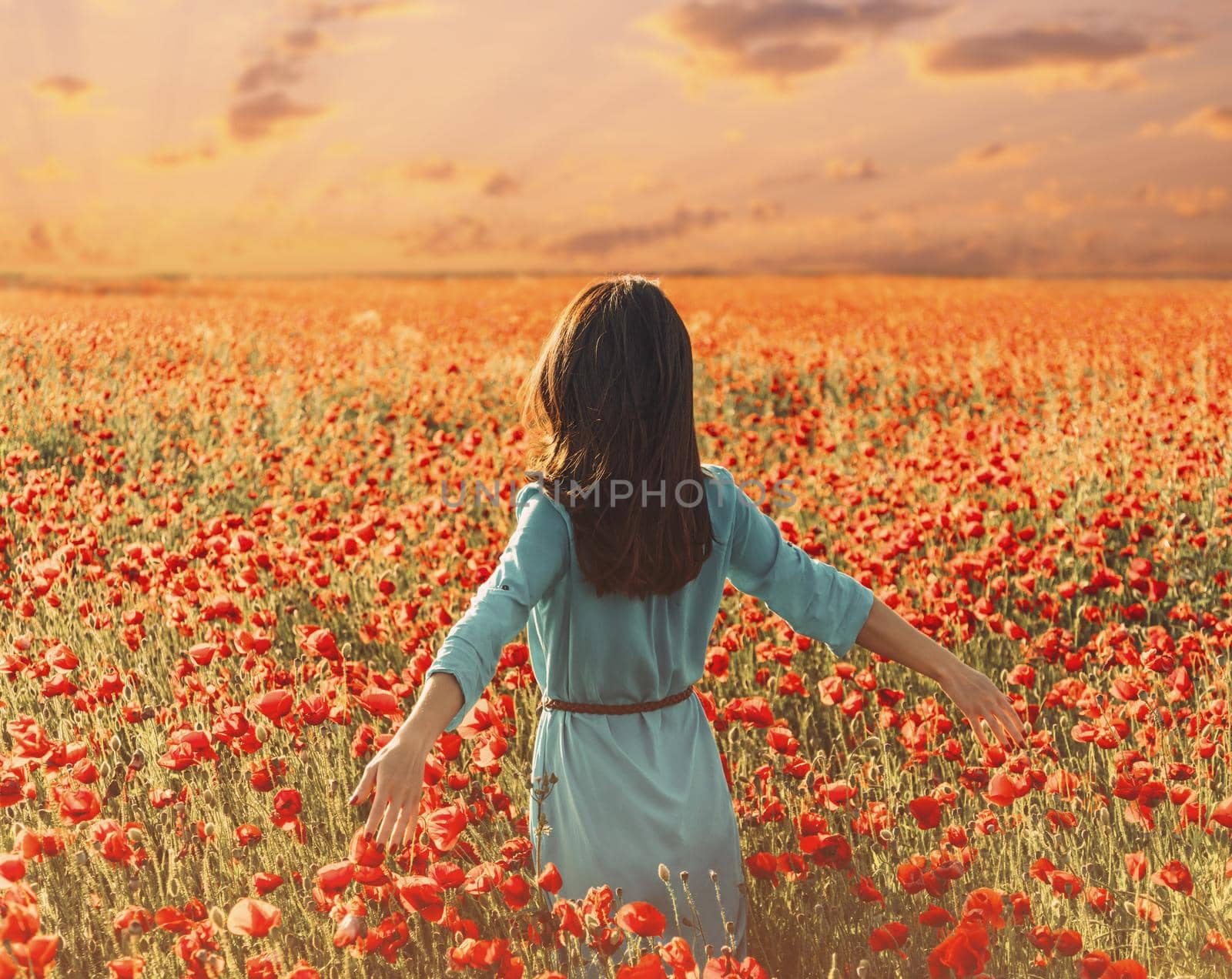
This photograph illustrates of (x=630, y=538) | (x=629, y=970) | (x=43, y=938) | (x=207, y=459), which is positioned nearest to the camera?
(x=629, y=970)

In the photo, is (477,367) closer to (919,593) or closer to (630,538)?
(919,593)

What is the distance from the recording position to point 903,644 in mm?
2053

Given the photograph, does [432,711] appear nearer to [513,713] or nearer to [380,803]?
[380,803]

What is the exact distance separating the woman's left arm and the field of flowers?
0.21 m

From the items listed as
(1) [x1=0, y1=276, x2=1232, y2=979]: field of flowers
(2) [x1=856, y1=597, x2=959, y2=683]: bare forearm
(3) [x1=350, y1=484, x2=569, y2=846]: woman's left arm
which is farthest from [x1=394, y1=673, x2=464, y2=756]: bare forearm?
(2) [x1=856, y1=597, x2=959, y2=683]: bare forearm

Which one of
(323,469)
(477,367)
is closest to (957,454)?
(323,469)

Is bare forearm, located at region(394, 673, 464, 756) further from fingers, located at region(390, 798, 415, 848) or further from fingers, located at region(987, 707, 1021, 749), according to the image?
fingers, located at region(987, 707, 1021, 749)

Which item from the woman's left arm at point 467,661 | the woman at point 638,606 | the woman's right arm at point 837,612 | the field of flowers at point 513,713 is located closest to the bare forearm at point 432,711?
the woman's left arm at point 467,661

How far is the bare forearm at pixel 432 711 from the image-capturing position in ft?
5.10

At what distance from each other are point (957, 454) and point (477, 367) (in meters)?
6.67

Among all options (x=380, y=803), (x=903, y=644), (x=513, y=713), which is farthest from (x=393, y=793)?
(x=513, y=713)

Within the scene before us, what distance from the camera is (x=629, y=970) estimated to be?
1.40 m

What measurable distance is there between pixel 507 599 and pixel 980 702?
38.2 inches

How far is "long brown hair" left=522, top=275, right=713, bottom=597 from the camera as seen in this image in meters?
1.89
